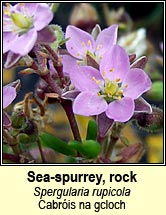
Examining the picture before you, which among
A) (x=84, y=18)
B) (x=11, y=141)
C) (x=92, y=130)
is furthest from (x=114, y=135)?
(x=84, y=18)

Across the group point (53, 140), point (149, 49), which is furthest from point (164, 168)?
point (149, 49)

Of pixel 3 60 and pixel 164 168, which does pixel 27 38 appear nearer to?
Answer: pixel 3 60

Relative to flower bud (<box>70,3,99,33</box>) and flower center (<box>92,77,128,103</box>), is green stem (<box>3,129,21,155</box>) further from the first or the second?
flower bud (<box>70,3,99,33</box>)

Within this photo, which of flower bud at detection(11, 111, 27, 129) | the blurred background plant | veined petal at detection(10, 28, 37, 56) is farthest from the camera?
the blurred background plant

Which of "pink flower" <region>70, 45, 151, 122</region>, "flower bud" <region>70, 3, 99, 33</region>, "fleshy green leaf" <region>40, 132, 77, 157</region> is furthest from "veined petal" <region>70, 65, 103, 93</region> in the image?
"flower bud" <region>70, 3, 99, 33</region>

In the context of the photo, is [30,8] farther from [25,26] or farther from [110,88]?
[110,88]

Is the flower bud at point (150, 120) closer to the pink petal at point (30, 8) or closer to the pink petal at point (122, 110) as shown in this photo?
the pink petal at point (122, 110)
